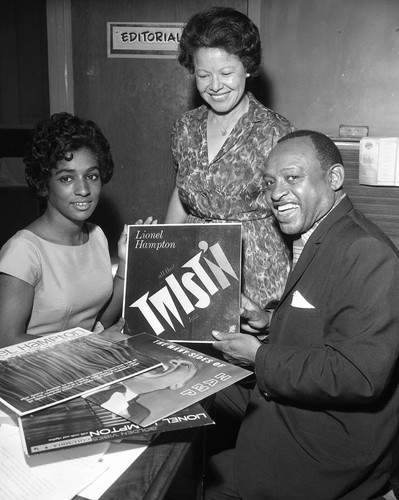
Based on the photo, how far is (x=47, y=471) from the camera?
1054 millimetres

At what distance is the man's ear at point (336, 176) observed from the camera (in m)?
1.71

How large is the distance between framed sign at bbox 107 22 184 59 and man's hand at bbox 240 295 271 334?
7.04ft

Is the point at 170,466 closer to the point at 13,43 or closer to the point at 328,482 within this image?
the point at 328,482

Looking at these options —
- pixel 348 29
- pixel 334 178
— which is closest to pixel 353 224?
pixel 334 178

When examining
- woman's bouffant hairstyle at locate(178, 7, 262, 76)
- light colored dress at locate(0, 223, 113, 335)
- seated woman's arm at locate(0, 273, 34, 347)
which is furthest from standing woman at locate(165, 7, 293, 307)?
seated woman's arm at locate(0, 273, 34, 347)

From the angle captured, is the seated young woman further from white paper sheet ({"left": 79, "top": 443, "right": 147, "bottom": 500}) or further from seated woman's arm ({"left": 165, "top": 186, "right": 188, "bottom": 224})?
white paper sheet ({"left": 79, "top": 443, "right": 147, "bottom": 500})

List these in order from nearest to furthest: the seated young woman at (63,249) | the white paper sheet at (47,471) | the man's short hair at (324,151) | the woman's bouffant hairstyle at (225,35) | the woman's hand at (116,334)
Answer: the white paper sheet at (47,471) < the woman's hand at (116,334) < the man's short hair at (324,151) < the seated young woman at (63,249) < the woman's bouffant hairstyle at (225,35)

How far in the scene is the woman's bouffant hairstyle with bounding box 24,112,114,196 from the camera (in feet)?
6.55

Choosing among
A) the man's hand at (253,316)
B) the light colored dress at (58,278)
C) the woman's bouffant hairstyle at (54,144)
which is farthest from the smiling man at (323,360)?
the woman's bouffant hairstyle at (54,144)

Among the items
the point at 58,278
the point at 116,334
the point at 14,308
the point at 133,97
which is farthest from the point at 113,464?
the point at 133,97

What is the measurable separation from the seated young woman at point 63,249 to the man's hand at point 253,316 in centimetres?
45

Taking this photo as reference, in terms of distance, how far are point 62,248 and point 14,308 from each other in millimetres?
320

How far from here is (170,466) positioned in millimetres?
1115

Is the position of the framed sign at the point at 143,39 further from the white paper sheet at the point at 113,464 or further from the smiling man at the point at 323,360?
the white paper sheet at the point at 113,464
